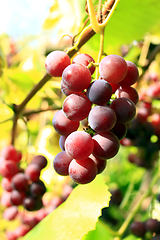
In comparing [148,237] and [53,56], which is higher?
[53,56]

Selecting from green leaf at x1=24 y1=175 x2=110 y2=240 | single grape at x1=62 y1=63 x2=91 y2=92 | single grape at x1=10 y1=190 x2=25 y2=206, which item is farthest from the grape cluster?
single grape at x1=62 y1=63 x2=91 y2=92

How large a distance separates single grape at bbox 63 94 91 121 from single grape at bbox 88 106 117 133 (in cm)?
2

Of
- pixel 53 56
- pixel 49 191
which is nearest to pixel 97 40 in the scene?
pixel 53 56

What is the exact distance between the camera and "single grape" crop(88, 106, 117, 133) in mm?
425

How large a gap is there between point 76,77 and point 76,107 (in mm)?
58

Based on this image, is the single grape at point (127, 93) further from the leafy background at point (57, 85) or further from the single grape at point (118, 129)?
the leafy background at point (57, 85)

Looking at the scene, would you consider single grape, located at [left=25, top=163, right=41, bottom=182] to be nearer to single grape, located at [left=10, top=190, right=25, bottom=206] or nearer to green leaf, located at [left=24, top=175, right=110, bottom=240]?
single grape, located at [left=10, top=190, right=25, bottom=206]

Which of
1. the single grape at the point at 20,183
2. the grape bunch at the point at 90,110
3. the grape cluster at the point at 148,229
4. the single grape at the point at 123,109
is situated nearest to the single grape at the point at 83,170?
the grape bunch at the point at 90,110

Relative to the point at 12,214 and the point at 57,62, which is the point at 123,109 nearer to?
the point at 57,62

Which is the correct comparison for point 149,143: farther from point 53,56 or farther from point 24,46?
point 24,46

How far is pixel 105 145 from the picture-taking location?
1.46 feet

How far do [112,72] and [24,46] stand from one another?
911 mm

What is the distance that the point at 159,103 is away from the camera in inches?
42.3

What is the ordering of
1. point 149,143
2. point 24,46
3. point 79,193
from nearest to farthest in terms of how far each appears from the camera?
point 79,193, point 149,143, point 24,46
